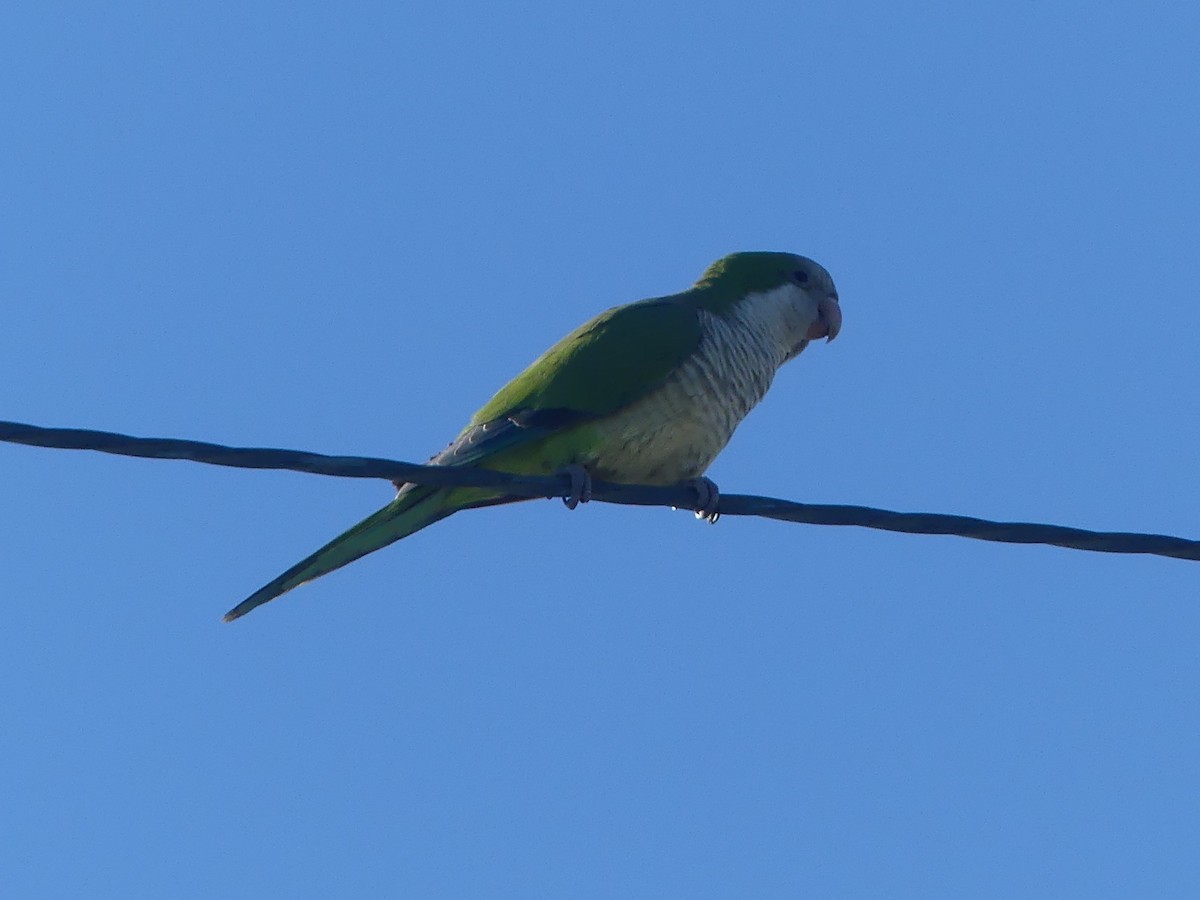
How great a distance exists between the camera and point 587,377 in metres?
6.46

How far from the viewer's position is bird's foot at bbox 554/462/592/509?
19.0ft

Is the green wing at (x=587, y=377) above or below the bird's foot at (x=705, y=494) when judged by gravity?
above

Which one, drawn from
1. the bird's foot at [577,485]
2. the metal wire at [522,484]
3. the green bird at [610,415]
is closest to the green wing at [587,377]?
the green bird at [610,415]

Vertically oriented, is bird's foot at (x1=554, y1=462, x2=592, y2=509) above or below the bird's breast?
below

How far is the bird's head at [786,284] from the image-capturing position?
24.9ft

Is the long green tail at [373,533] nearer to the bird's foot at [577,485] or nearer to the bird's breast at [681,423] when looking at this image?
the bird's foot at [577,485]

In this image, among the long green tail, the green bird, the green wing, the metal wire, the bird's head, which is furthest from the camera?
the bird's head

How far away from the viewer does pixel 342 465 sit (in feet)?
13.4

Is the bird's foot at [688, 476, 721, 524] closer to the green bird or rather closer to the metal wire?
the green bird

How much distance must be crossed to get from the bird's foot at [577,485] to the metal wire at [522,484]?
0.49 m

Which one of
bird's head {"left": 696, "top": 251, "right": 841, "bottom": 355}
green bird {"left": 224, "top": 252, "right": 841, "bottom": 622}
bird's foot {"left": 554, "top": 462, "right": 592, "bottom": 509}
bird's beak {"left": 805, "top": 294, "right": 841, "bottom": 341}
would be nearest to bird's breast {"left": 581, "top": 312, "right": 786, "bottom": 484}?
green bird {"left": 224, "top": 252, "right": 841, "bottom": 622}

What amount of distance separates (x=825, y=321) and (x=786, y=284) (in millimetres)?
312

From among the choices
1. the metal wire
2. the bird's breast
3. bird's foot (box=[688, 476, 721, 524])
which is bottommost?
the metal wire

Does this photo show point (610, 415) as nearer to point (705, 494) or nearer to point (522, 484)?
point (705, 494)
